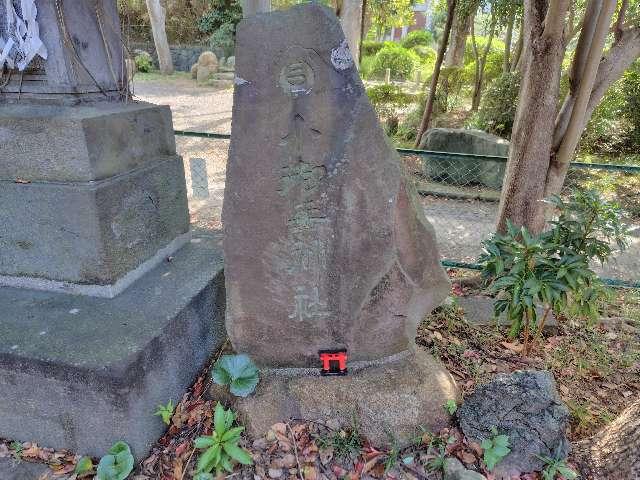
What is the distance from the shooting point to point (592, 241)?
268 cm

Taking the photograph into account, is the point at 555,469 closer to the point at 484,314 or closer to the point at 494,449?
the point at 494,449

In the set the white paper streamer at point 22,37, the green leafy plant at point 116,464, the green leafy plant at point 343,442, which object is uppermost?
the white paper streamer at point 22,37

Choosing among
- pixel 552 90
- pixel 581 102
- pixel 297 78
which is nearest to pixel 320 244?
pixel 297 78

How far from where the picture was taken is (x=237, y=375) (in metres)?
2.35

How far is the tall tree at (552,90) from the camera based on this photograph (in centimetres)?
313

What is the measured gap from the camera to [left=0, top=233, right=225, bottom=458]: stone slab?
2.15 meters

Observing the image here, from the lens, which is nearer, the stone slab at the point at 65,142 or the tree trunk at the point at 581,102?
the stone slab at the point at 65,142

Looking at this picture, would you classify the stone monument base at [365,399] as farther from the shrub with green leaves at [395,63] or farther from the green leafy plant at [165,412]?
the shrub with green leaves at [395,63]

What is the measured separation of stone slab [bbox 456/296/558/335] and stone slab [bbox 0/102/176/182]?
8.73 ft

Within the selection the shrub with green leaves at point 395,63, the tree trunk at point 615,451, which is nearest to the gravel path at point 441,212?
the tree trunk at point 615,451

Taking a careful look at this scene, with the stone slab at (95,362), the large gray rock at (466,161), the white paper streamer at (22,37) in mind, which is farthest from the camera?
the large gray rock at (466,161)

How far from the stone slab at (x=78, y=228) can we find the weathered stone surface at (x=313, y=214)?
786 millimetres

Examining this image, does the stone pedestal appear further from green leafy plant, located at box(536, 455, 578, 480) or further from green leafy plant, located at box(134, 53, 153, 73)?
green leafy plant, located at box(134, 53, 153, 73)

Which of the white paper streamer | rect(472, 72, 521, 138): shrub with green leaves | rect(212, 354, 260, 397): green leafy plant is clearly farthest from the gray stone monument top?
rect(472, 72, 521, 138): shrub with green leaves
